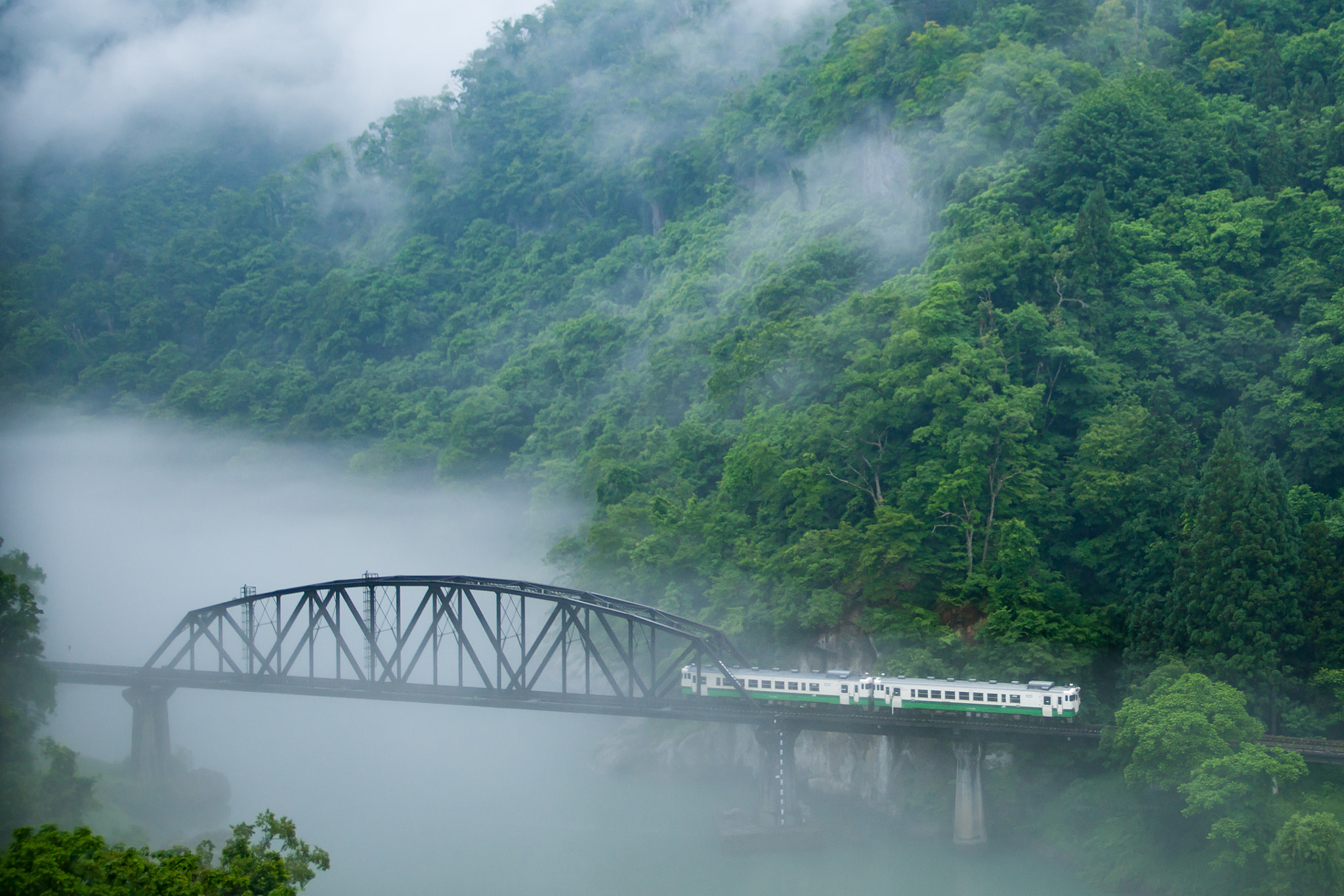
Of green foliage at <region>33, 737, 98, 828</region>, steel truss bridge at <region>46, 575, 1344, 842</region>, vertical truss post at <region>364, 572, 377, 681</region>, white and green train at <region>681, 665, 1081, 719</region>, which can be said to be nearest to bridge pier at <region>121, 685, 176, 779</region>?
steel truss bridge at <region>46, 575, 1344, 842</region>

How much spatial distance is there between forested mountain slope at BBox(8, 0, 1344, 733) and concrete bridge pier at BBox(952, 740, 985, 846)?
391 centimetres

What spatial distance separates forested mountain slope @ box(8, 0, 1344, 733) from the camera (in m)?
49.0

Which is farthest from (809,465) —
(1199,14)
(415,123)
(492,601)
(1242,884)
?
(415,123)

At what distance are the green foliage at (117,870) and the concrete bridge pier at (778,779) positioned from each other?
19335 millimetres

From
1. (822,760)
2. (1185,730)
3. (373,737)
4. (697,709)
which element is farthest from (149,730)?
(1185,730)

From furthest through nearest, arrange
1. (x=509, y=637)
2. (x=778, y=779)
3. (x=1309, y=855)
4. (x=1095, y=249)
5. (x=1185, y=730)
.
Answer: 1. (x=1095, y=249)
2. (x=509, y=637)
3. (x=778, y=779)
4. (x=1185, y=730)
5. (x=1309, y=855)

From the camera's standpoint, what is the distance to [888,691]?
4584 centimetres

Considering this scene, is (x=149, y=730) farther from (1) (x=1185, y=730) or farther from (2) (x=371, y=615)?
(1) (x=1185, y=730)

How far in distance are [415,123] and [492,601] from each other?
55.5 metres

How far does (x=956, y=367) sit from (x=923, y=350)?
1.78m

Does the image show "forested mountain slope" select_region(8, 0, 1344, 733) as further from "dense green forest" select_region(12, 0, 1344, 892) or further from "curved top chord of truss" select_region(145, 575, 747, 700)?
"curved top chord of truss" select_region(145, 575, 747, 700)

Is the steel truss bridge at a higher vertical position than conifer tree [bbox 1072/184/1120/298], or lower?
lower

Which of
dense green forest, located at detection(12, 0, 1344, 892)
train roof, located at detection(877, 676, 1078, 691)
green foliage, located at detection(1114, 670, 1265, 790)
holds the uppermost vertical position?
dense green forest, located at detection(12, 0, 1344, 892)

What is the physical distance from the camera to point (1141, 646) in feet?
148
